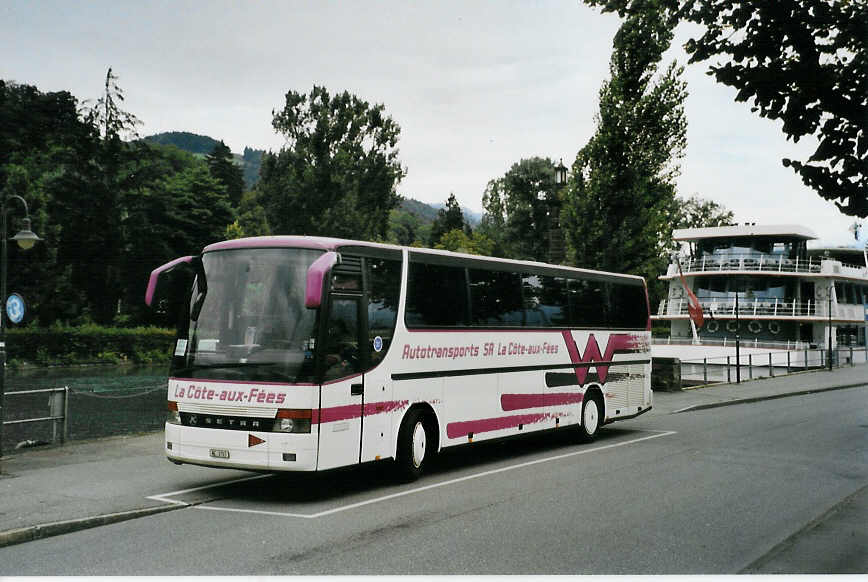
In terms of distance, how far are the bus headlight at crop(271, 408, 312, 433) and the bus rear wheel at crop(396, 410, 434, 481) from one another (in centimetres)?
198

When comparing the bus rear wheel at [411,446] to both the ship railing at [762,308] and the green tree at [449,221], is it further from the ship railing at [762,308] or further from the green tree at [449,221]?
the green tree at [449,221]

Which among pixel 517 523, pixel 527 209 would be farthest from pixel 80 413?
pixel 527 209

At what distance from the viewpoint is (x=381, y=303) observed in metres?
11.1

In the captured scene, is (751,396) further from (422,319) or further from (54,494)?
(54,494)

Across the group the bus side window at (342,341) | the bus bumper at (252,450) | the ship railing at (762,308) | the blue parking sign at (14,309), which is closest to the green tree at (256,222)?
A: the ship railing at (762,308)

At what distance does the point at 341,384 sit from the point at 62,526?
349 cm

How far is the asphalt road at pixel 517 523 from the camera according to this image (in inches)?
279

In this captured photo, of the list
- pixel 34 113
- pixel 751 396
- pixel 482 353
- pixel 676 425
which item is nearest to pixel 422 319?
pixel 482 353

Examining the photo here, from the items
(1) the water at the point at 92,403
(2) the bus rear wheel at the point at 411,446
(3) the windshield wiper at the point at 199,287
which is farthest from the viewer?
(1) the water at the point at 92,403

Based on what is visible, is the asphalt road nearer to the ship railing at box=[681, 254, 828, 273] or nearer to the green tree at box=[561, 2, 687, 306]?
the green tree at box=[561, 2, 687, 306]

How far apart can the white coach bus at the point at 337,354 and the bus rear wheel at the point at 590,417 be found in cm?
237

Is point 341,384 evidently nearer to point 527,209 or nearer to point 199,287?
point 199,287

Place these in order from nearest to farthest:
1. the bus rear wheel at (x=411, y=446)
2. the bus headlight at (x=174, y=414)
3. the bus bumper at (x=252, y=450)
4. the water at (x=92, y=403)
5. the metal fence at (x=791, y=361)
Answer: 1. the bus bumper at (x=252, y=450)
2. the bus headlight at (x=174, y=414)
3. the bus rear wheel at (x=411, y=446)
4. the water at (x=92, y=403)
5. the metal fence at (x=791, y=361)

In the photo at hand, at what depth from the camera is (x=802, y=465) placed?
1321cm
